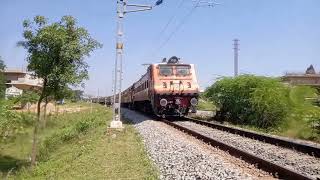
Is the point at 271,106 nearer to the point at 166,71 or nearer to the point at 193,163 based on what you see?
the point at 166,71

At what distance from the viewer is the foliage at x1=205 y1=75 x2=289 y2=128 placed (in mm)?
23359

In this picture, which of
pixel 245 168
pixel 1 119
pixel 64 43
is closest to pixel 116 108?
pixel 64 43

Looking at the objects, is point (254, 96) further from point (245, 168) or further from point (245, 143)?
point (245, 168)

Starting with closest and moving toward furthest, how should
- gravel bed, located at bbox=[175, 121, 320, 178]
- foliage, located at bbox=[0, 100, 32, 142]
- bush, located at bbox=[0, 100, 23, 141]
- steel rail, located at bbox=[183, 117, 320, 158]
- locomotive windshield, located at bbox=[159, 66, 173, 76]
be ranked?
gravel bed, located at bbox=[175, 121, 320, 178] → steel rail, located at bbox=[183, 117, 320, 158] → locomotive windshield, located at bbox=[159, 66, 173, 76] → bush, located at bbox=[0, 100, 23, 141] → foliage, located at bbox=[0, 100, 32, 142]

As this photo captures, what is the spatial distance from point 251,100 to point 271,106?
150cm

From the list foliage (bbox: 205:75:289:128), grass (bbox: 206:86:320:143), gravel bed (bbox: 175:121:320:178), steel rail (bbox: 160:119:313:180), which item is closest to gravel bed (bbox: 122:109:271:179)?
steel rail (bbox: 160:119:313:180)

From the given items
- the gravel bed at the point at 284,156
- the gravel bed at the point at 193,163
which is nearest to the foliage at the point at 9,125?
the gravel bed at the point at 193,163

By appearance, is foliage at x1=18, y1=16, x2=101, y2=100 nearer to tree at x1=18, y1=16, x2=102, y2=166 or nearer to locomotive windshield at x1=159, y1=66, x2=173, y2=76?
tree at x1=18, y1=16, x2=102, y2=166

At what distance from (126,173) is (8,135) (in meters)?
24.1

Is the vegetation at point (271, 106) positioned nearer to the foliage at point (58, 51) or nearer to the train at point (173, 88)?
the train at point (173, 88)

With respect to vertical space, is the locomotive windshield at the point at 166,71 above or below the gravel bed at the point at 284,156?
above

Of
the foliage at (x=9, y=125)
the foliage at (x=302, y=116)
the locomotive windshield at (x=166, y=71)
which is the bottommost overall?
the foliage at (x=9, y=125)

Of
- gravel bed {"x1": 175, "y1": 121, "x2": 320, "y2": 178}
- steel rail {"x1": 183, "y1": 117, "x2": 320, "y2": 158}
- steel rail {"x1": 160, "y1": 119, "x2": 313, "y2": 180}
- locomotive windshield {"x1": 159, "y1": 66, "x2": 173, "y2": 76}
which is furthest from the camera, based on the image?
locomotive windshield {"x1": 159, "y1": 66, "x2": 173, "y2": 76}

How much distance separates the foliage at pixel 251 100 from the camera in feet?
76.6
